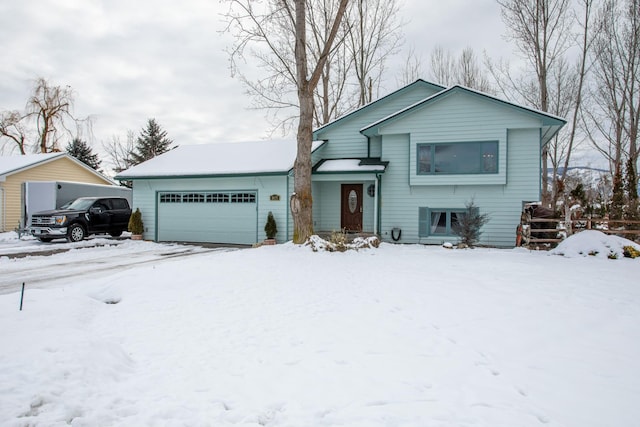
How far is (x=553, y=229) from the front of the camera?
1168 cm

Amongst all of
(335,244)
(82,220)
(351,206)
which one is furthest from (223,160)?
(335,244)

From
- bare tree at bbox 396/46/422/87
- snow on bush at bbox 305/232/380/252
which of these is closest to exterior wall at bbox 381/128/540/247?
snow on bush at bbox 305/232/380/252

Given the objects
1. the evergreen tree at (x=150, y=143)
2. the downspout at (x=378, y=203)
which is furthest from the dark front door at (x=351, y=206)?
the evergreen tree at (x=150, y=143)

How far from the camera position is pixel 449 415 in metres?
2.76

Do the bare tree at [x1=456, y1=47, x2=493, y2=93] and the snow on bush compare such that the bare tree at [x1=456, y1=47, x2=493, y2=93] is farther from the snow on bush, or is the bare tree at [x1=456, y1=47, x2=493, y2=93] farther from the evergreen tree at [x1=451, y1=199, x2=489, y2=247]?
the snow on bush

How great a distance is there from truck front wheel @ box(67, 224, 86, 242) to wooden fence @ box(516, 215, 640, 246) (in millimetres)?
16957

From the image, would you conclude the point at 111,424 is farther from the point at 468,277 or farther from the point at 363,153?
the point at 363,153

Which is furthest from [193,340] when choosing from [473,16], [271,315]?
[473,16]

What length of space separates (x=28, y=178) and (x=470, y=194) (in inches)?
950

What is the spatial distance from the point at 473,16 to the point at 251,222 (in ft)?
49.3

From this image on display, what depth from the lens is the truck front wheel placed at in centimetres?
1523

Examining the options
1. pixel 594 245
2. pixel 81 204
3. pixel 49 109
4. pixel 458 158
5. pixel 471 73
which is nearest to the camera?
pixel 594 245

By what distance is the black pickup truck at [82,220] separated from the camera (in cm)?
1501

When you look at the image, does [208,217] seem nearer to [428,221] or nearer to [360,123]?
[360,123]
